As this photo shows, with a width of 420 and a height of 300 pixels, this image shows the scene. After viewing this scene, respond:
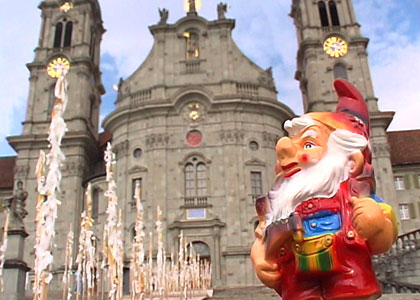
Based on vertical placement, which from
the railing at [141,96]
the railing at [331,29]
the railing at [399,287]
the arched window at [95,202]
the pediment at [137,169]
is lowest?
the railing at [399,287]

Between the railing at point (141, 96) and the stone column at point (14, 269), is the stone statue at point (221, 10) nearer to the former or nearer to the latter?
the railing at point (141, 96)

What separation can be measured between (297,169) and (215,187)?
22.9 meters

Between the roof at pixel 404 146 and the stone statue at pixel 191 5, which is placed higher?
the stone statue at pixel 191 5

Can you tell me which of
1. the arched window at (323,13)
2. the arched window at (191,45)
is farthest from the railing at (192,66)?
the arched window at (323,13)

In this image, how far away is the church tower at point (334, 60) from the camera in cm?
3008

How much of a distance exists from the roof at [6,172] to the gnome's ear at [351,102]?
33.1 m

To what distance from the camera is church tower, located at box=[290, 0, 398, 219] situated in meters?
30.1

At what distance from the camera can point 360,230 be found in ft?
14.9

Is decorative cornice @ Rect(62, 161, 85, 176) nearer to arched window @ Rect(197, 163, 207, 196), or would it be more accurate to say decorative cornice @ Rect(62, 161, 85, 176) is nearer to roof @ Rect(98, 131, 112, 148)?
roof @ Rect(98, 131, 112, 148)

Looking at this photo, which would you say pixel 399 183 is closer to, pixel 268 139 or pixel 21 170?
pixel 268 139

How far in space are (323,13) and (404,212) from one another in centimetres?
1625

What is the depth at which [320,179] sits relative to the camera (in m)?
4.91

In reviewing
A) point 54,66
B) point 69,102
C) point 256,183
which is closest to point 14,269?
point 256,183

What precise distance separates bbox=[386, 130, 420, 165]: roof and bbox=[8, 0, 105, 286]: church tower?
21.9 meters
